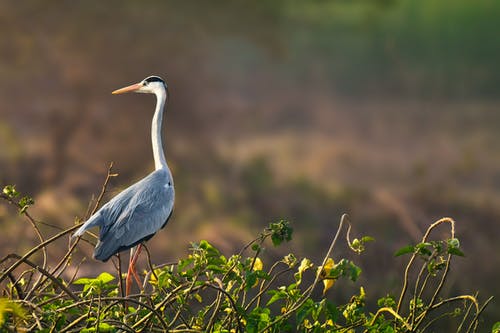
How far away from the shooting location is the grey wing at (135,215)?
2.89 metres

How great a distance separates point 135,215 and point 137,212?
0.03 meters

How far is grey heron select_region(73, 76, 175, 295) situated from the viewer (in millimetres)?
2889

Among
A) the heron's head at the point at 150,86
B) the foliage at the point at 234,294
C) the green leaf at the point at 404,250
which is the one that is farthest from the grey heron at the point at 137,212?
the green leaf at the point at 404,250

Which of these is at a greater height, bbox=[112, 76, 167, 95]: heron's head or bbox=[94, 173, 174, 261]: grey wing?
bbox=[112, 76, 167, 95]: heron's head

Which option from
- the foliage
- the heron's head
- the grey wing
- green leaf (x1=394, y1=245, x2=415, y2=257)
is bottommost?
the grey wing

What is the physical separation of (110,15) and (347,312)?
6617mm

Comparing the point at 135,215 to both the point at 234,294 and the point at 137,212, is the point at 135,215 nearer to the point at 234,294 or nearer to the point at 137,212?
the point at 137,212

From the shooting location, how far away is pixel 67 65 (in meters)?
8.11

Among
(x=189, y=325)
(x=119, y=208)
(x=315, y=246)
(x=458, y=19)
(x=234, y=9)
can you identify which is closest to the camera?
(x=189, y=325)

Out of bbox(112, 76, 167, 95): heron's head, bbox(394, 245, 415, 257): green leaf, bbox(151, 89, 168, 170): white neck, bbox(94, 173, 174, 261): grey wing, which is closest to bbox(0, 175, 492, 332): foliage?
bbox(394, 245, 415, 257): green leaf

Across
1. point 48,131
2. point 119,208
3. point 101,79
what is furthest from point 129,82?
point 119,208

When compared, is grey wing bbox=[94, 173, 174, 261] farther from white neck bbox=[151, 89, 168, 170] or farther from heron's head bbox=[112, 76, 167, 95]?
heron's head bbox=[112, 76, 167, 95]

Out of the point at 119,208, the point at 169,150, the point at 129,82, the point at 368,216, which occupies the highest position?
the point at 119,208

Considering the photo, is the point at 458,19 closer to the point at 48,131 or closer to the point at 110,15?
the point at 110,15
